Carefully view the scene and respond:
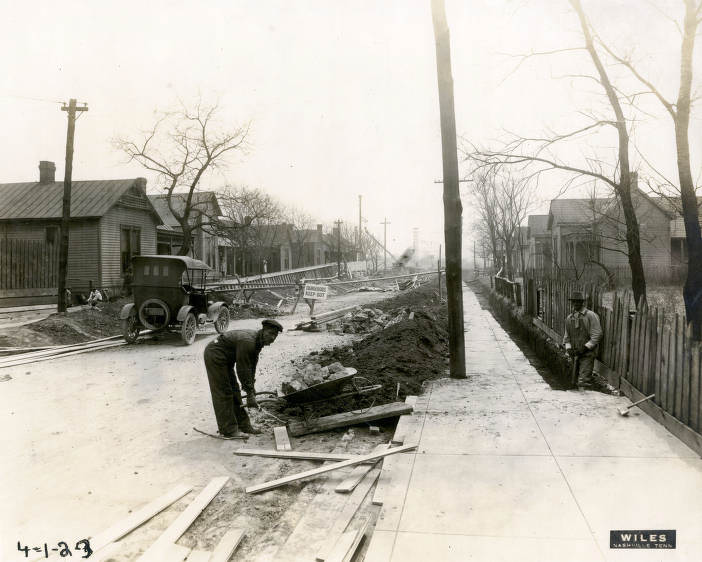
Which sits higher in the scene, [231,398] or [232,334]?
[232,334]

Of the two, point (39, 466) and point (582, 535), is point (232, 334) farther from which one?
point (582, 535)

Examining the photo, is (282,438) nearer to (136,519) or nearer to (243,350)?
(243,350)

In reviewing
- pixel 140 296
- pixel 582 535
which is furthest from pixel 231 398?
pixel 140 296

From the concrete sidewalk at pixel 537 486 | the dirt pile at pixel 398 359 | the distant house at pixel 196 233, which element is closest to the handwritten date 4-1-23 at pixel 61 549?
the concrete sidewalk at pixel 537 486

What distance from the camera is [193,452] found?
5.56 metres

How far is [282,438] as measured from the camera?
5.80 m

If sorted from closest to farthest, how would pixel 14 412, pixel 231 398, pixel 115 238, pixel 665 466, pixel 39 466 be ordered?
pixel 665 466
pixel 39 466
pixel 231 398
pixel 14 412
pixel 115 238

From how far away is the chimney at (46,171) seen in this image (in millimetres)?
25484

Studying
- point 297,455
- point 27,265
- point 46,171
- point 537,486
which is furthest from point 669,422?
point 46,171

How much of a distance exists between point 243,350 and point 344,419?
58.9 inches

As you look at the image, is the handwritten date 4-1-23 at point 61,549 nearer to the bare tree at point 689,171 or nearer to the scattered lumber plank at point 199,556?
the scattered lumber plank at point 199,556

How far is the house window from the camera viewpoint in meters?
24.2

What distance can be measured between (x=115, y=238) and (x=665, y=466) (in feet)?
77.2

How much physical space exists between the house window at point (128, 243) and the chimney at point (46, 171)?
197 inches
